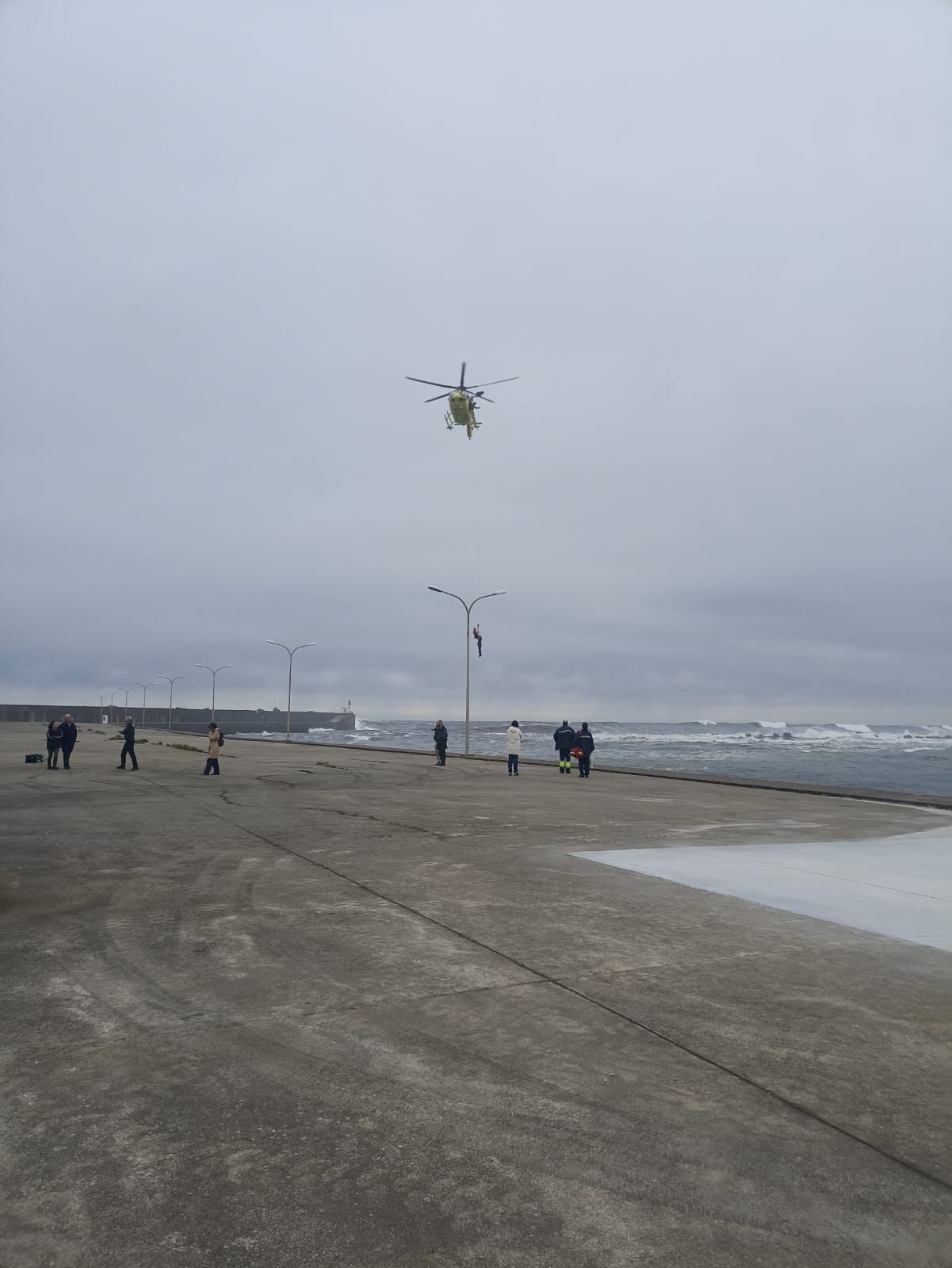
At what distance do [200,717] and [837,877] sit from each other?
585ft

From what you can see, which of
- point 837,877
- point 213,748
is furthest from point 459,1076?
point 213,748

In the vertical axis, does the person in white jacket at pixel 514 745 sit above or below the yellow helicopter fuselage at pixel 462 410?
below

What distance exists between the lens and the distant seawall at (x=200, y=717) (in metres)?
153

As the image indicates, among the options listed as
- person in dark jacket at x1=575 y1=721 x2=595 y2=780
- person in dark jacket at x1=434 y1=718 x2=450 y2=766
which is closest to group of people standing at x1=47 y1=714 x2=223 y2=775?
person in dark jacket at x1=434 y1=718 x2=450 y2=766

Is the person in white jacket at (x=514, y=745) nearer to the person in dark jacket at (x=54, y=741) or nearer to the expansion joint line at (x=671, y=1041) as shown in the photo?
the person in dark jacket at (x=54, y=741)

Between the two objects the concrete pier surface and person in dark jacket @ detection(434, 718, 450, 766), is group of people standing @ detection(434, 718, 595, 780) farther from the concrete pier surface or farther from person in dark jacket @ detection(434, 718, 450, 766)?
the concrete pier surface

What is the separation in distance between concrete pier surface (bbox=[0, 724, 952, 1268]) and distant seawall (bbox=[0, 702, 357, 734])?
151739mm

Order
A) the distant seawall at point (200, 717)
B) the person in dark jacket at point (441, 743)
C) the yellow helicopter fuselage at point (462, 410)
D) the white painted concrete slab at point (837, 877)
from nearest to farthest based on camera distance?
the white painted concrete slab at point (837, 877) < the person in dark jacket at point (441, 743) < the yellow helicopter fuselage at point (462, 410) < the distant seawall at point (200, 717)

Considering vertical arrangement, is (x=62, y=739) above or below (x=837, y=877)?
above

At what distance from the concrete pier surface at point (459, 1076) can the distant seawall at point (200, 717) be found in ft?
498

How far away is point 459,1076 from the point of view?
419 centimetres

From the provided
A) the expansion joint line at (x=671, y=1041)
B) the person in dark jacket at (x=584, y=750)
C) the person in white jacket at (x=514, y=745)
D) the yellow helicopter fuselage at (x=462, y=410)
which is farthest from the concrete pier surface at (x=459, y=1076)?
the yellow helicopter fuselage at (x=462, y=410)

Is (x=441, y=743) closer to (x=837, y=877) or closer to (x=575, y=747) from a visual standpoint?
(x=575, y=747)

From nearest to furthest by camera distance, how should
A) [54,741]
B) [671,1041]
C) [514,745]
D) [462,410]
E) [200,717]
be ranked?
[671,1041] → [514,745] → [54,741] → [462,410] → [200,717]
